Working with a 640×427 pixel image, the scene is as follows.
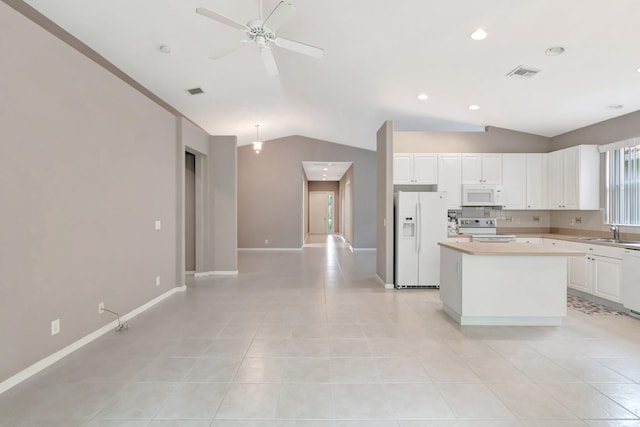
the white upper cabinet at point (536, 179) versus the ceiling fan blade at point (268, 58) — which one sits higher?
the ceiling fan blade at point (268, 58)

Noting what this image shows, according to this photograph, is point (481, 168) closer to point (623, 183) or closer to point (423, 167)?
point (423, 167)

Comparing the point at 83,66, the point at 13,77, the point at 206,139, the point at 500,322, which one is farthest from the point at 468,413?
the point at 206,139

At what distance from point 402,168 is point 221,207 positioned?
11.3ft

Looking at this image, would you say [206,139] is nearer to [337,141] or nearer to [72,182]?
[72,182]

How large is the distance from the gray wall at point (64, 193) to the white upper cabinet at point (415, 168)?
3.85 m

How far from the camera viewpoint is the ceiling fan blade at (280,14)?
2396mm

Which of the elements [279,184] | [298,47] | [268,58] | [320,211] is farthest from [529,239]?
[320,211]

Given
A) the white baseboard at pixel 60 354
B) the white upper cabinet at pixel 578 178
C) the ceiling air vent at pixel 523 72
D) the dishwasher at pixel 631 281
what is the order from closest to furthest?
the white baseboard at pixel 60 354
the ceiling air vent at pixel 523 72
the dishwasher at pixel 631 281
the white upper cabinet at pixel 578 178

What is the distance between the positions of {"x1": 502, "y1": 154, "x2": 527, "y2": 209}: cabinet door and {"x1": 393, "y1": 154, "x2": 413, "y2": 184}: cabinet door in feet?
5.34

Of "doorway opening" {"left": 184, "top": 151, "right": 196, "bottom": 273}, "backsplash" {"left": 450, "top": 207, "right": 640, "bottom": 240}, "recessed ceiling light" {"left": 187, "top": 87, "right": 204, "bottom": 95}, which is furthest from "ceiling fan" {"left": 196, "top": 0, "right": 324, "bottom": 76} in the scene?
"backsplash" {"left": 450, "top": 207, "right": 640, "bottom": 240}

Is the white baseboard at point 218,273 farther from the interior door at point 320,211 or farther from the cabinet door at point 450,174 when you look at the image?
the interior door at point 320,211

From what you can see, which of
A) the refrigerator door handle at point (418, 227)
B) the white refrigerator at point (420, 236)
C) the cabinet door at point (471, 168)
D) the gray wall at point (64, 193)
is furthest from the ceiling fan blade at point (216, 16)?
the cabinet door at point (471, 168)

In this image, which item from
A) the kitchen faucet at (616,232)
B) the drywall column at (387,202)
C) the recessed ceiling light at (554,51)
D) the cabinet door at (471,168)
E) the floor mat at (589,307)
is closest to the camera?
the recessed ceiling light at (554,51)

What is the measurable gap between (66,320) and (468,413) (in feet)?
10.6
